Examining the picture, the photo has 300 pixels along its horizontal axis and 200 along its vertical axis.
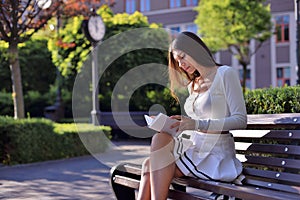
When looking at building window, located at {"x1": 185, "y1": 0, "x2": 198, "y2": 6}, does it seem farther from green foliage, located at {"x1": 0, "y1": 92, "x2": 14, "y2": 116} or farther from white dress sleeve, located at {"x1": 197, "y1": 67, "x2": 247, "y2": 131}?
white dress sleeve, located at {"x1": 197, "y1": 67, "x2": 247, "y2": 131}

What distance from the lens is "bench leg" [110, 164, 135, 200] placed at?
3.83 m

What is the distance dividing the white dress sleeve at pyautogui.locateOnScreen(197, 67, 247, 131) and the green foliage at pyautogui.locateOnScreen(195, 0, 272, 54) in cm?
1655

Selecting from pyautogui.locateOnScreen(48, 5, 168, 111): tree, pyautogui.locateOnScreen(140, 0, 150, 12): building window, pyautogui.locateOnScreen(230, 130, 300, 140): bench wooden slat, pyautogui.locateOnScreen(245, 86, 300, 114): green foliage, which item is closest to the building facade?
pyautogui.locateOnScreen(140, 0, 150, 12): building window

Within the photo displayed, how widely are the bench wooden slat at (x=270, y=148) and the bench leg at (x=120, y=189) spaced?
994 millimetres

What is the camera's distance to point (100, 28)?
1227cm

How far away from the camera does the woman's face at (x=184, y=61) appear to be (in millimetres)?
3297

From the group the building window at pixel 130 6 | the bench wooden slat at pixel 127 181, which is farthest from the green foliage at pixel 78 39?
the building window at pixel 130 6

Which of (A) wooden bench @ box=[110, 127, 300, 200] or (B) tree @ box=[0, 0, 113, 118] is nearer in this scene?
(A) wooden bench @ box=[110, 127, 300, 200]

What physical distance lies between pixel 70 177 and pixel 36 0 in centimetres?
383

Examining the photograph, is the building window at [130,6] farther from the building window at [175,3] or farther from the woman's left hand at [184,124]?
the woman's left hand at [184,124]

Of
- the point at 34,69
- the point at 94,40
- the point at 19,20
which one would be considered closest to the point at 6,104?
A: the point at 34,69

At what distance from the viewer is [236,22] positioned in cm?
1953

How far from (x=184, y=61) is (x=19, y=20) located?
691 cm

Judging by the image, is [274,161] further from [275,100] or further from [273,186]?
[275,100]
